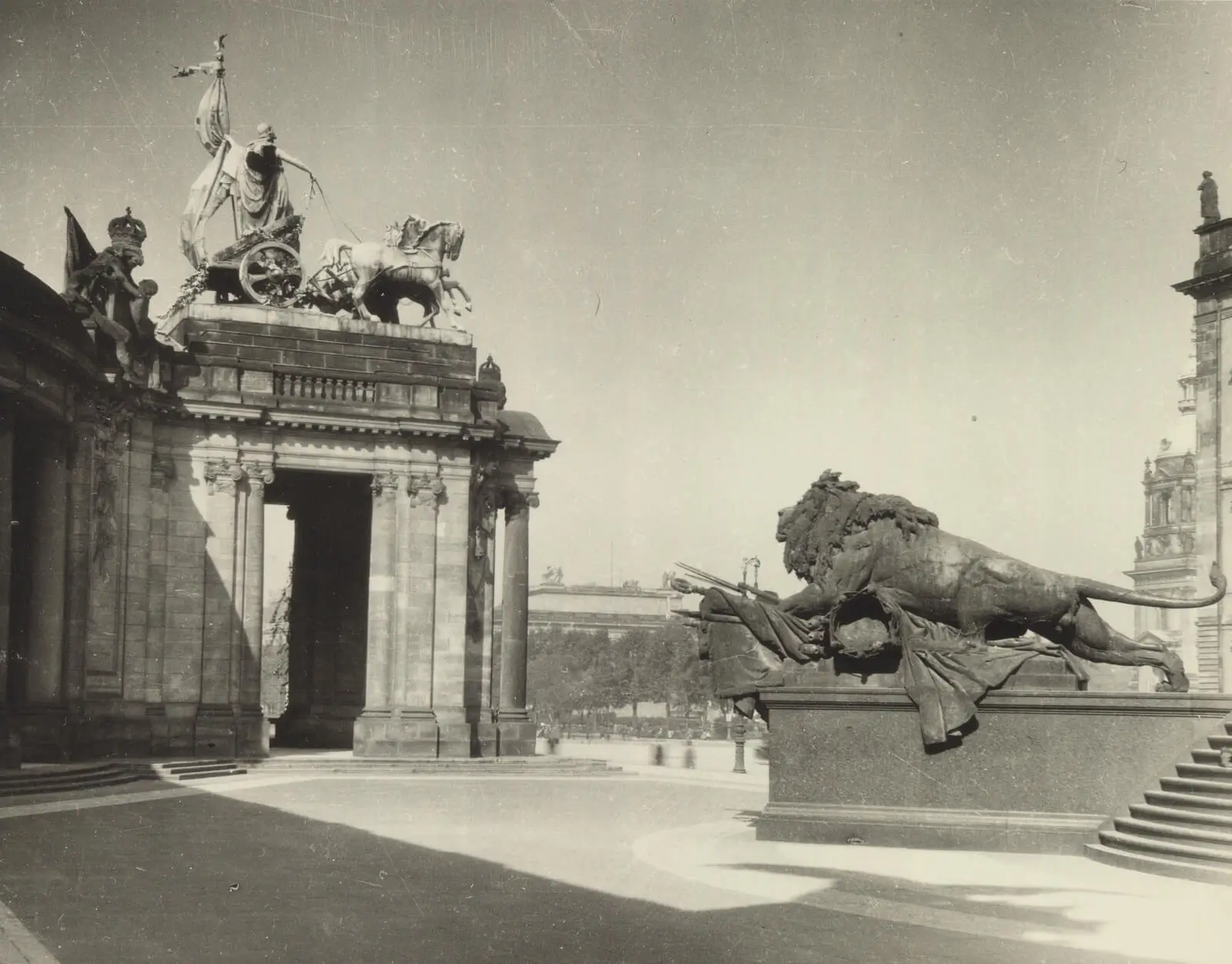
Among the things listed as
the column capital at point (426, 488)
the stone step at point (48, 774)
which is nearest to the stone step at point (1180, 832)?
the stone step at point (48, 774)

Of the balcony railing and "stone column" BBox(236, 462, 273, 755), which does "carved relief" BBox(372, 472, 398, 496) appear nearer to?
the balcony railing

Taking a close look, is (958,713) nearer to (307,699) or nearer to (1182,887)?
(1182,887)

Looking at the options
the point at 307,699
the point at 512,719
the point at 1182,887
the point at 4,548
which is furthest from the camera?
the point at 307,699

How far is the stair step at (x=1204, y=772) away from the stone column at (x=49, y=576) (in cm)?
2143

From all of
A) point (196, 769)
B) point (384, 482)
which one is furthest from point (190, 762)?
point (384, 482)

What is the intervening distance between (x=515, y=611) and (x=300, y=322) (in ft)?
29.4

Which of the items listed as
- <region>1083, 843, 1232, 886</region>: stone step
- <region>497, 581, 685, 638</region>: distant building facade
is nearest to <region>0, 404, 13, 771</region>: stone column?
<region>1083, 843, 1232, 886</region>: stone step

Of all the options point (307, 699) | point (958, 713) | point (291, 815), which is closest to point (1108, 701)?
point (958, 713)

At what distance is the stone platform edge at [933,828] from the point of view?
53.8 feet

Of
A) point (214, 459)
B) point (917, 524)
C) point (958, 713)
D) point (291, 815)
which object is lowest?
point (291, 815)

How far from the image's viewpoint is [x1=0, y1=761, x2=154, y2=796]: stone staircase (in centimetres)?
2445

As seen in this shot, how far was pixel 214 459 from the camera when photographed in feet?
119

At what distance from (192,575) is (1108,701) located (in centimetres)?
2421

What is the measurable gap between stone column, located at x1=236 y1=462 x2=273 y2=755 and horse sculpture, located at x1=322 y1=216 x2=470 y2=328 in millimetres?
5285
